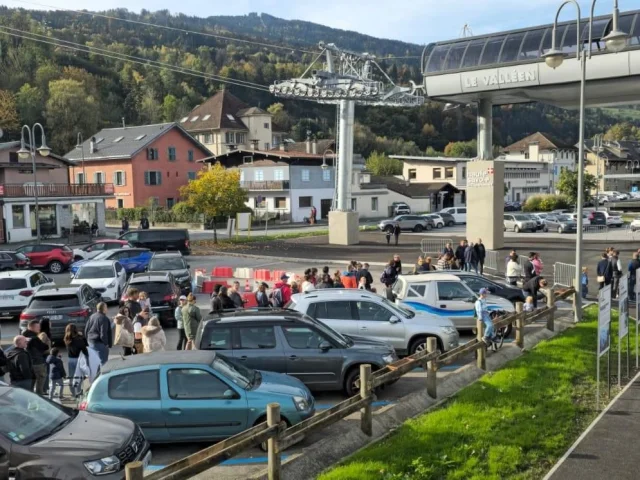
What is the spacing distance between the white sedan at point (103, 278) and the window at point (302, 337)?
1276cm

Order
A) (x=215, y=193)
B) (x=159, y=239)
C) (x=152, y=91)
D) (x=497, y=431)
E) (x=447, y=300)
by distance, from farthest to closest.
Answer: (x=152, y=91), (x=215, y=193), (x=159, y=239), (x=447, y=300), (x=497, y=431)

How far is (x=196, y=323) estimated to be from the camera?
14.6 m

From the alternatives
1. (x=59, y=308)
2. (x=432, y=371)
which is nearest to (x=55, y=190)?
(x=59, y=308)

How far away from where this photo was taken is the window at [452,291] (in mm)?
17328

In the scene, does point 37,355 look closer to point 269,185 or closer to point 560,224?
point 560,224

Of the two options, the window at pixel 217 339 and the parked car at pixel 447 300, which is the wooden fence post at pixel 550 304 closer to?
the parked car at pixel 447 300

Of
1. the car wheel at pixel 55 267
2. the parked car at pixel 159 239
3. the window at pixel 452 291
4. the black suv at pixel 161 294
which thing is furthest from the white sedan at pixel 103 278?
the parked car at pixel 159 239

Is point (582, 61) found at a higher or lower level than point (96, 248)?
higher

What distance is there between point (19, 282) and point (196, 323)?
911 centimetres

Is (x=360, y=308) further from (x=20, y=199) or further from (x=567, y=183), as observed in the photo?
(x=567, y=183)

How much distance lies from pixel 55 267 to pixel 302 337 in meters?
25.5

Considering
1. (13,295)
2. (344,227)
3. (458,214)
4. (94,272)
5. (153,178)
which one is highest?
(153,178)

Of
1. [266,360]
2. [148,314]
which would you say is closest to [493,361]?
[266,360]

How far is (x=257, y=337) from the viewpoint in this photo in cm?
1191
